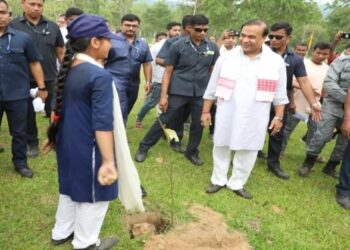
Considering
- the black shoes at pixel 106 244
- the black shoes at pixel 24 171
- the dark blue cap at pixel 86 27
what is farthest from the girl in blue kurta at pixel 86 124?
the black shoes at pixel 24 171

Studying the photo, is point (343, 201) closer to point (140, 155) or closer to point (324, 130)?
point (324, 130)

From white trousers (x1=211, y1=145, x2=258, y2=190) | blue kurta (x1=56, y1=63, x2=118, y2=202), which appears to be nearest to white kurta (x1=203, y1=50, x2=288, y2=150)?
white trousers (x1=211, y1=145, x2=258, y2=190)

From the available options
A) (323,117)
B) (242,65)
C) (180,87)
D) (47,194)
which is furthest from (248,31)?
(47,194)

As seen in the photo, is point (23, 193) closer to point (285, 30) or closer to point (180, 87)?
point (180, 87)

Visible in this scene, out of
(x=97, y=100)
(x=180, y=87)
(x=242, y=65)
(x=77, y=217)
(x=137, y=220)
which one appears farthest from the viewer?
(x=180, y=87)

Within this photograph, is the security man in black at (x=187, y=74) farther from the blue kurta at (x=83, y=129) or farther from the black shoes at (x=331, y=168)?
the blue kurta at (x=83, y=129)

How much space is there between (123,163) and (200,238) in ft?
4.03

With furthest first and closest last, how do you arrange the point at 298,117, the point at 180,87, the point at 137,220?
the point at 298,117 < the point at 180,87 < the point at 137,220

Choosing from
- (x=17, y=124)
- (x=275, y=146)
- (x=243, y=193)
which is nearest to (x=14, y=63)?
(x=17, y=124)

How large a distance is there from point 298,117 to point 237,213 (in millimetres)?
2336

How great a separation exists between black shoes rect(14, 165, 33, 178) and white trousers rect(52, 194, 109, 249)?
1.43 metres

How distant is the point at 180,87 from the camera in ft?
16.8

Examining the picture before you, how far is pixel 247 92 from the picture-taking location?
4090mm

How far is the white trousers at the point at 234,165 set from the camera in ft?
14.6
